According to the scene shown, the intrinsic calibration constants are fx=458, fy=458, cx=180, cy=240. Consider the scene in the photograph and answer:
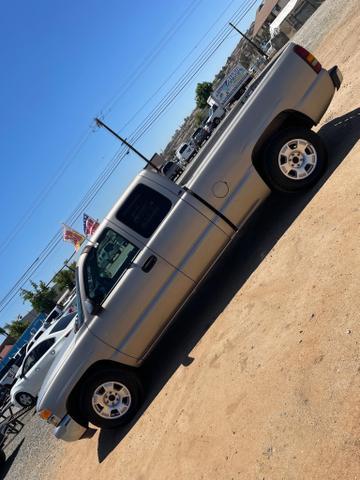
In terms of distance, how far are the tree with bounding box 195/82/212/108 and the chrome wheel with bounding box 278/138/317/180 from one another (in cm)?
6456

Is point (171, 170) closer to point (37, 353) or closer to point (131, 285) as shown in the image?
point (131, 285)

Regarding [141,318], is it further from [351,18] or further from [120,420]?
[351,18]

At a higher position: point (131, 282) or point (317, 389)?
point (317, 389)

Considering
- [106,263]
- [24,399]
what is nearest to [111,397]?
[106,263]

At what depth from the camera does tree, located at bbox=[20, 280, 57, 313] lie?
173 feet

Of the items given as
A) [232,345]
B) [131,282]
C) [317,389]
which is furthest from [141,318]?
[317,389]

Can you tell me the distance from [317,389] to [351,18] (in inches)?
520

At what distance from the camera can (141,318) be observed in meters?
6.07

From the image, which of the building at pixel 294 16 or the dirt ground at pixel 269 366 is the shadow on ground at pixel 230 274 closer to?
the dirt ground at pixel 269 366

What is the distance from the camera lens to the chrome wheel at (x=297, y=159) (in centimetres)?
636

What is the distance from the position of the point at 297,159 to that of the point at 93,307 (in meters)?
3.45

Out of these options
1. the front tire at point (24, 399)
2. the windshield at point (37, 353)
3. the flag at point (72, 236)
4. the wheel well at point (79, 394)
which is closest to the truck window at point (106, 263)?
the wheel well at point (79, 394)

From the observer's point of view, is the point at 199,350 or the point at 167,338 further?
the point at 167,338

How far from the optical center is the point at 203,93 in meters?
68.4
